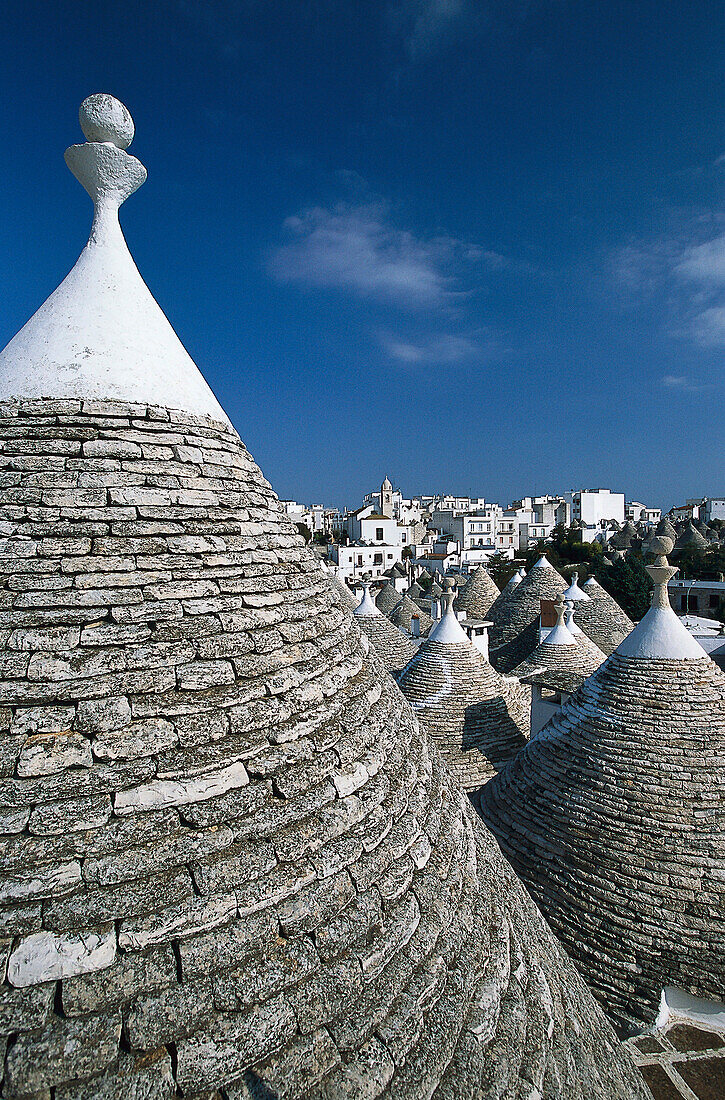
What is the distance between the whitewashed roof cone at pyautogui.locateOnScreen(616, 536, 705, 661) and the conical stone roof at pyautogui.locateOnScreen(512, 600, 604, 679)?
21.8 feet

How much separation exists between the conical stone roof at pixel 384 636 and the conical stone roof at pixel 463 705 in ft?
16.8

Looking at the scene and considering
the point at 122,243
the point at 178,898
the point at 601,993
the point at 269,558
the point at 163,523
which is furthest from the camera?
the point at 601,993

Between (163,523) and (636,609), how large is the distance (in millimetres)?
36949

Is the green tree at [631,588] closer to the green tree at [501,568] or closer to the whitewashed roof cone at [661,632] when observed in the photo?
the green tree at [501,568]

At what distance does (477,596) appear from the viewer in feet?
89.4

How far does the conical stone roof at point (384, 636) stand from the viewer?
59.4 feet

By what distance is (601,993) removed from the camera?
20.4ft

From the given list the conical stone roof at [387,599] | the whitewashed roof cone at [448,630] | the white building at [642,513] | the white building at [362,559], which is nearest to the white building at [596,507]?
the white building at [642,513]

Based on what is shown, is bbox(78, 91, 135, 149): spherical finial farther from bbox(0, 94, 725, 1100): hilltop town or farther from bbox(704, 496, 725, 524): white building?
bbox(704, 496, 725, 524): white building

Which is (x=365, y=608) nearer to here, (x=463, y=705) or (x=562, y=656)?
(x=562, y=656)

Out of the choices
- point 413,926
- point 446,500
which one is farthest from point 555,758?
point 446,500

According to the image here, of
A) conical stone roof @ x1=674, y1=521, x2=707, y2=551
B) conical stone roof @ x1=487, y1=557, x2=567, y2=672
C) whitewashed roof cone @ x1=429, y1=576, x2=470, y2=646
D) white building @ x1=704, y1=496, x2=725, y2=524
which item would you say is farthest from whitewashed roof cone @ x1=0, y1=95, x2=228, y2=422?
white building @ x1=704, y1=496, x2=725, y2=524

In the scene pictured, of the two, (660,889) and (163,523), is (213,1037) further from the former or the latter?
(660,889)

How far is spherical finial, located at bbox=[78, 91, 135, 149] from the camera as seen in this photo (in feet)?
12.3
